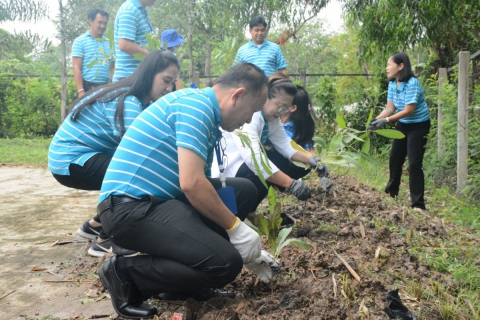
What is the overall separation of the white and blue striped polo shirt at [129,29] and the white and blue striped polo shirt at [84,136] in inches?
40.9

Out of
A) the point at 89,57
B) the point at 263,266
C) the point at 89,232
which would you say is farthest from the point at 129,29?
the point at 263,266

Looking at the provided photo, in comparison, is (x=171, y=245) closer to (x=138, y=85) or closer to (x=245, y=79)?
(x=245, y=79)

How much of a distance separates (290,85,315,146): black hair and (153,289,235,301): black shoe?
1.99 meters

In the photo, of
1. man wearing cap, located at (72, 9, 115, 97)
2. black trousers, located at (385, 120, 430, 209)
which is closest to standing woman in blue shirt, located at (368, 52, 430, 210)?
black trousers, located at (385, 120, 430, 209)

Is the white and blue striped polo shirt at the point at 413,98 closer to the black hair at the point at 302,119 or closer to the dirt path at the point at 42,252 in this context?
the black hair at the point at 302,119

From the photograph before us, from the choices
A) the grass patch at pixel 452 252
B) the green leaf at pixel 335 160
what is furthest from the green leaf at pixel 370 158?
the grass patch at pixel 452 252

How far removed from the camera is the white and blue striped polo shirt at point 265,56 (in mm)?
5954

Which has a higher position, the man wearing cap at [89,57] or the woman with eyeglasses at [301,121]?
the man wearing cap at [89,57]

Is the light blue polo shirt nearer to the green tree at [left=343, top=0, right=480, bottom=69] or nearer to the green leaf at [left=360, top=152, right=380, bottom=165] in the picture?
the green leaf at [left=360, top=152, right=380, bottom=165]

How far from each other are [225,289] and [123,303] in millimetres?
564

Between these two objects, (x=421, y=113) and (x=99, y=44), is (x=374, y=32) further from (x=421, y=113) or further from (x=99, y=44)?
(x=99, y=44)

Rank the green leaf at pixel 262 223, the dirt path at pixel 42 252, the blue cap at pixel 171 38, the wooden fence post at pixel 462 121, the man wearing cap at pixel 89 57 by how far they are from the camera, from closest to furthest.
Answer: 1. the dirt path at pixel 42 252
2. the green leaf at pixel 262 223
3. the blue cap at pixel 171 38
4. the wooden fence post at pixel 462 121
5. the man wearing cap at pixel 89 57

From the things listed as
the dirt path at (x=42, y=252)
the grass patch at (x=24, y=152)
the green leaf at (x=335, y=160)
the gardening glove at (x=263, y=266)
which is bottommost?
the grass patch at (x=24, y=152)

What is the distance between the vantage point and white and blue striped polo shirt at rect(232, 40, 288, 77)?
5.95 meters
